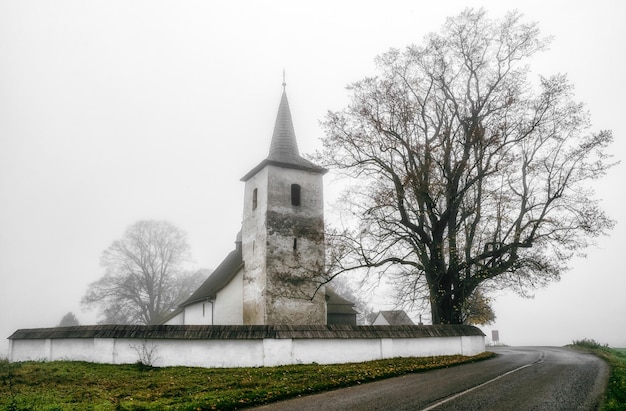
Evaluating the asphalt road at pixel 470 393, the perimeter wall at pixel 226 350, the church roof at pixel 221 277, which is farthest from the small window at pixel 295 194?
the asphalt road at pixel 470 393

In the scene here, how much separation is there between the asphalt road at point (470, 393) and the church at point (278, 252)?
40.2 feet

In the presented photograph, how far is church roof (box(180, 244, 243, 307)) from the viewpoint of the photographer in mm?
26188

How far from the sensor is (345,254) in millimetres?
19031

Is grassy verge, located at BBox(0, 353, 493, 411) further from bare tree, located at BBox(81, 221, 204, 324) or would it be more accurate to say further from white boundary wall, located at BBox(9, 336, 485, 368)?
bare tree, located at BBox(81, 221, 204, 324)

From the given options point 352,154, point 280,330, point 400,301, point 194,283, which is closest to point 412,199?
point 352,154

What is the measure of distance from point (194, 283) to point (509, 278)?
37339mm

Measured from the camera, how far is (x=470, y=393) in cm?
897

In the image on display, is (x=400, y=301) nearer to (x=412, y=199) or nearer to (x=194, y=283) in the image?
(x=412, y=199)

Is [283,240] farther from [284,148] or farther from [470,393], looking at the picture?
[470,393]

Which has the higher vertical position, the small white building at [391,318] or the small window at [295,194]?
the small window at [295,194]

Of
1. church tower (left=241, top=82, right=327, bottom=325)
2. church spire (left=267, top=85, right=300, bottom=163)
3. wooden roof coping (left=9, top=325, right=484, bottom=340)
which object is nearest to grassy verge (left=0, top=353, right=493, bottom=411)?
wooden roof coping (left=9, top=325, right=484, bottom=340)

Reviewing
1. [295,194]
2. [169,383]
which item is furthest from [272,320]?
[169,383]

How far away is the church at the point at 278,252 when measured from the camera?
24.0m

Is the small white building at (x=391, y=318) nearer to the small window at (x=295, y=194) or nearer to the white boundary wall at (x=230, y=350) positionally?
the small window at (x=295, y=194)
